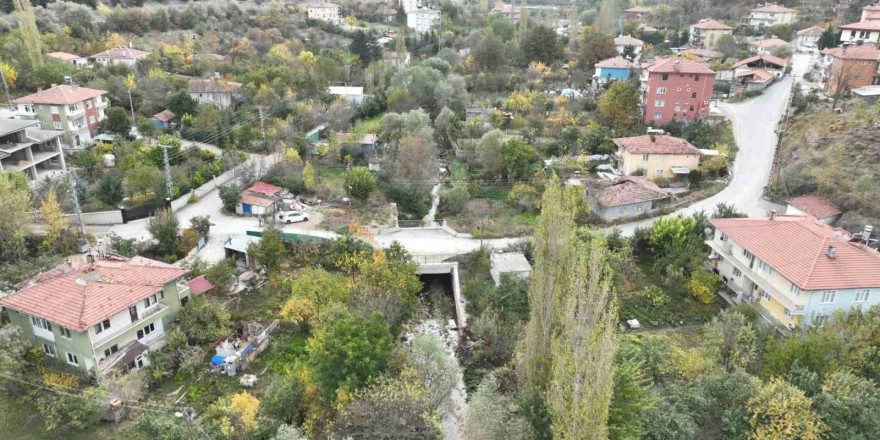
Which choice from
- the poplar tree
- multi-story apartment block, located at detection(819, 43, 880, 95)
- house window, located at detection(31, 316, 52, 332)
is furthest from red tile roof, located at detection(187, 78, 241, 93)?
multi-story apartment block, located at detection(819, 43, 880, 95)

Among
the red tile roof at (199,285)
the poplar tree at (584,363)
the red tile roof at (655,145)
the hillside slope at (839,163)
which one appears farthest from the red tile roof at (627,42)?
the poplar tree at (584,363)

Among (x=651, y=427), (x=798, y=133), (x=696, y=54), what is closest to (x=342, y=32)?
(x=696, y=54)

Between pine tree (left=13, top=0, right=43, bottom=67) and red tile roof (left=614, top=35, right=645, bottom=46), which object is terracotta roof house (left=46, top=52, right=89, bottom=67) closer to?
pine tree (left=13, top=0, right=43, bottom=67)

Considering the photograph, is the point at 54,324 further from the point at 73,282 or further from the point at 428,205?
the point at 428,205

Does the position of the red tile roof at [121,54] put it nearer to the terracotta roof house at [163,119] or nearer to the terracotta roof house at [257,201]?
the terracotta roof house at [163,119]

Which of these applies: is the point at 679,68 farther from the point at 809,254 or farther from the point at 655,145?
the point at 809,254

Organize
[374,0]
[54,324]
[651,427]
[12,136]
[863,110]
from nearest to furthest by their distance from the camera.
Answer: [651,427], [54,324], [12,136], [863,110], [374,0]

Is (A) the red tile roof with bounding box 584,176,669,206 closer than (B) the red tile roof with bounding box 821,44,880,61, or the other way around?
(A) the red tile roof with bounding box 584,176,669,206
